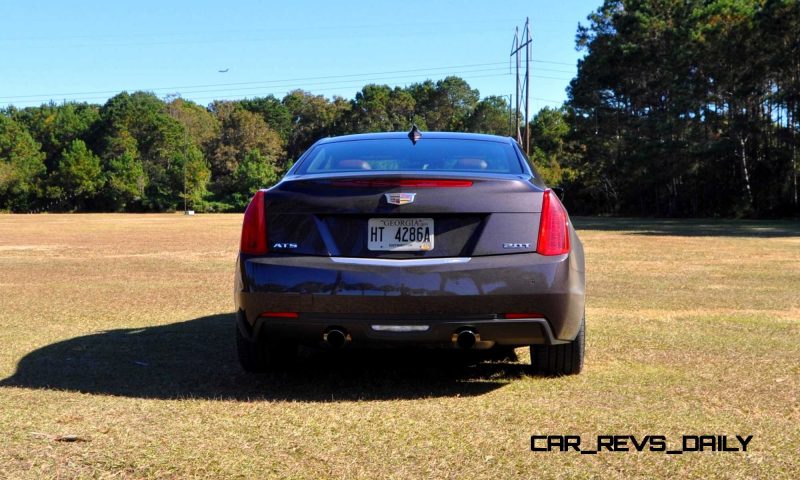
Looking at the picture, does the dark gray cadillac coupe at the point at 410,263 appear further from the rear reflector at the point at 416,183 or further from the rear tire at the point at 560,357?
the rear tire at the point at 560,357

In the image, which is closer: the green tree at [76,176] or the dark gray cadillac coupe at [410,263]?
the dark gray cadillac coupe at [410,263]

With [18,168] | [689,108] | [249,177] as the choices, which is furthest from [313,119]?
[689,108]

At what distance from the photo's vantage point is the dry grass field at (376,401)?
3.00m

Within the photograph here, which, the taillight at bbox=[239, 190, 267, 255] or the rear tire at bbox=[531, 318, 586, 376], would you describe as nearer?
the taillight at bbox=[239, 190, 267, 255]

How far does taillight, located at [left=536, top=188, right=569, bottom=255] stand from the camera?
3.93m

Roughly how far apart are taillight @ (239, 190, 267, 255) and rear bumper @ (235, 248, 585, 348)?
0.35 ft

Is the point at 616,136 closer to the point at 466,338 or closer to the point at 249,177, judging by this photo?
the point at 249,177

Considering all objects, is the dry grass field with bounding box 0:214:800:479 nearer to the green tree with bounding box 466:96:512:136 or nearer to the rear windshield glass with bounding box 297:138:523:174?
the rear windshield glass with bounding box 297:138:523:174

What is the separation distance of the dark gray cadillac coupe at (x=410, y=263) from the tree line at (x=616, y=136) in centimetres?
3911

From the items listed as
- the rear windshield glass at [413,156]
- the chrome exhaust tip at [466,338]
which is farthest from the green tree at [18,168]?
the chrome exhaust tip at [466,338]

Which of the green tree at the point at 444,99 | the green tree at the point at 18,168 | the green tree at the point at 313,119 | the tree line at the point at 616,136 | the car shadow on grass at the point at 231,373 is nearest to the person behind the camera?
the car shadow on grass at the point at 231,373

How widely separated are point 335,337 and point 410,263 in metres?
0.58

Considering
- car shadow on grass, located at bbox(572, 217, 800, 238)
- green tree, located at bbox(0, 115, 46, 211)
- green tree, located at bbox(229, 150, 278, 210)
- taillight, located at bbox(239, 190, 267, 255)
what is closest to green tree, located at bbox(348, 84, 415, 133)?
green tree, located at bbox(229, 150, 278, 210)

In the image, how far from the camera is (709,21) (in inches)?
1801
